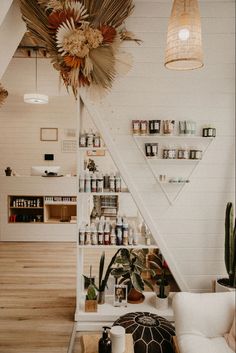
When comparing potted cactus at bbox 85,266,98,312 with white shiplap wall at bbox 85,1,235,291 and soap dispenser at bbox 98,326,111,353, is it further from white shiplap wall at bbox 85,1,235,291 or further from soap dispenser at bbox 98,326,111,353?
soap dispenser at bbox 98,326,111,353

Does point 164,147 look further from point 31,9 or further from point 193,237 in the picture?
point 31,9

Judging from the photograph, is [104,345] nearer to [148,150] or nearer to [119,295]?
[119,295]

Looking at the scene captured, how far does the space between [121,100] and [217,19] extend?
1.26 metres

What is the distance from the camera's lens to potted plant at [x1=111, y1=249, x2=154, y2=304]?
142 inches

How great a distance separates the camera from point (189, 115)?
12.1 feet

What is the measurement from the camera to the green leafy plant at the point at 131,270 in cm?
360

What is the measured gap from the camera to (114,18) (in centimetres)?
185

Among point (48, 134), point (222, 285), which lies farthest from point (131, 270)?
point (48, 134)

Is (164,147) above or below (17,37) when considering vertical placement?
below

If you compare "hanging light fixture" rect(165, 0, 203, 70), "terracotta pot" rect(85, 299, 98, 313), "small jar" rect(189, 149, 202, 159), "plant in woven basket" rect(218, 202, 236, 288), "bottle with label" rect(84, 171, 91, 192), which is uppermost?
"hanging light fixture" rect(165, 0, 203, 70)

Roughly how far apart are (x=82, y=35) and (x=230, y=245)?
101 inches

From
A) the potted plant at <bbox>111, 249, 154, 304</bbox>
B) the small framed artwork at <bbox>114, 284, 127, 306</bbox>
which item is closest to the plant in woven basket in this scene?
the potted plant at <bbox>111, 249, 154, 304</bbox>

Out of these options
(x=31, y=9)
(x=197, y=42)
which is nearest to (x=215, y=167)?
(x=197, y=42)

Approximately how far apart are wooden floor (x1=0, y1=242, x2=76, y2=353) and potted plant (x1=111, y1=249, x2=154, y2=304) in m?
0.65
